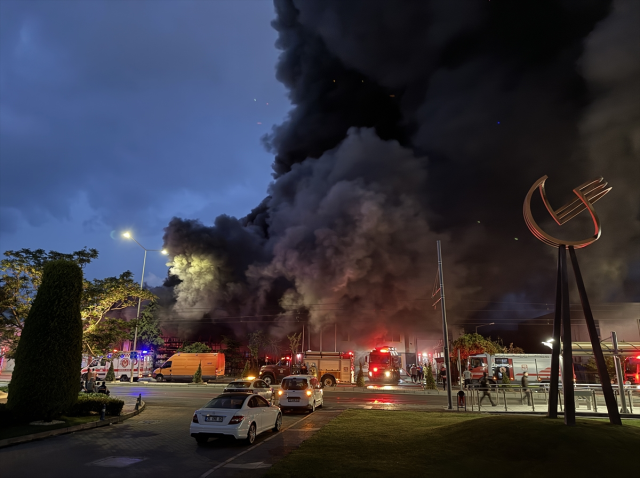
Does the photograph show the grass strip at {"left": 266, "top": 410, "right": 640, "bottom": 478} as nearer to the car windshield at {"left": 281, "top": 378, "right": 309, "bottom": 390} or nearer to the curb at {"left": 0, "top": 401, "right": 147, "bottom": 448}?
the car windshield at {"left": 281, "top": 378, "right": 309, "bottom": 390}

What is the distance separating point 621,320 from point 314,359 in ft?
122

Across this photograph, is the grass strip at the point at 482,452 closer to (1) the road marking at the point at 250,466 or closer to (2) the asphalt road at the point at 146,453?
(1) the road marking at the point at 250,466

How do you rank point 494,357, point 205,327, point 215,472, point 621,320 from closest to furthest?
1. point 215,472
2. point 494,357
3. point 621,320
4. point 205,327

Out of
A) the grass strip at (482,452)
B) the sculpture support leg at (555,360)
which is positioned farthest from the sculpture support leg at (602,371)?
the grass strip at (482,452)

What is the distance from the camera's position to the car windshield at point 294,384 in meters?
17.5

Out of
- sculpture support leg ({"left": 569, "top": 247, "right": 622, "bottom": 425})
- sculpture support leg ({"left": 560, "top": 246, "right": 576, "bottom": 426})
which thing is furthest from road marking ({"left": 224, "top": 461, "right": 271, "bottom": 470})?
sculpture support leg ({"left": 569, "top": 247, "right": 622, "bottom": 425})

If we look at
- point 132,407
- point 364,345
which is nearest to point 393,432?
point 132,407

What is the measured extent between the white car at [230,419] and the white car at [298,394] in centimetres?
554

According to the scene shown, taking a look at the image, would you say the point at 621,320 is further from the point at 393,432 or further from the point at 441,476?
the point at 441,476

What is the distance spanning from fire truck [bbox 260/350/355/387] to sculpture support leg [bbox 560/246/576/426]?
23.1 meters

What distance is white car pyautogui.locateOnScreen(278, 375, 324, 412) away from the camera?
1716 cm

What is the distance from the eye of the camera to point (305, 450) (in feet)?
30.6

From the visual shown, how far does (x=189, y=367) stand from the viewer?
38.2 m

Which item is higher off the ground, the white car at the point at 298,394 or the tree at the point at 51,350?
the tree at the point at 51,350
